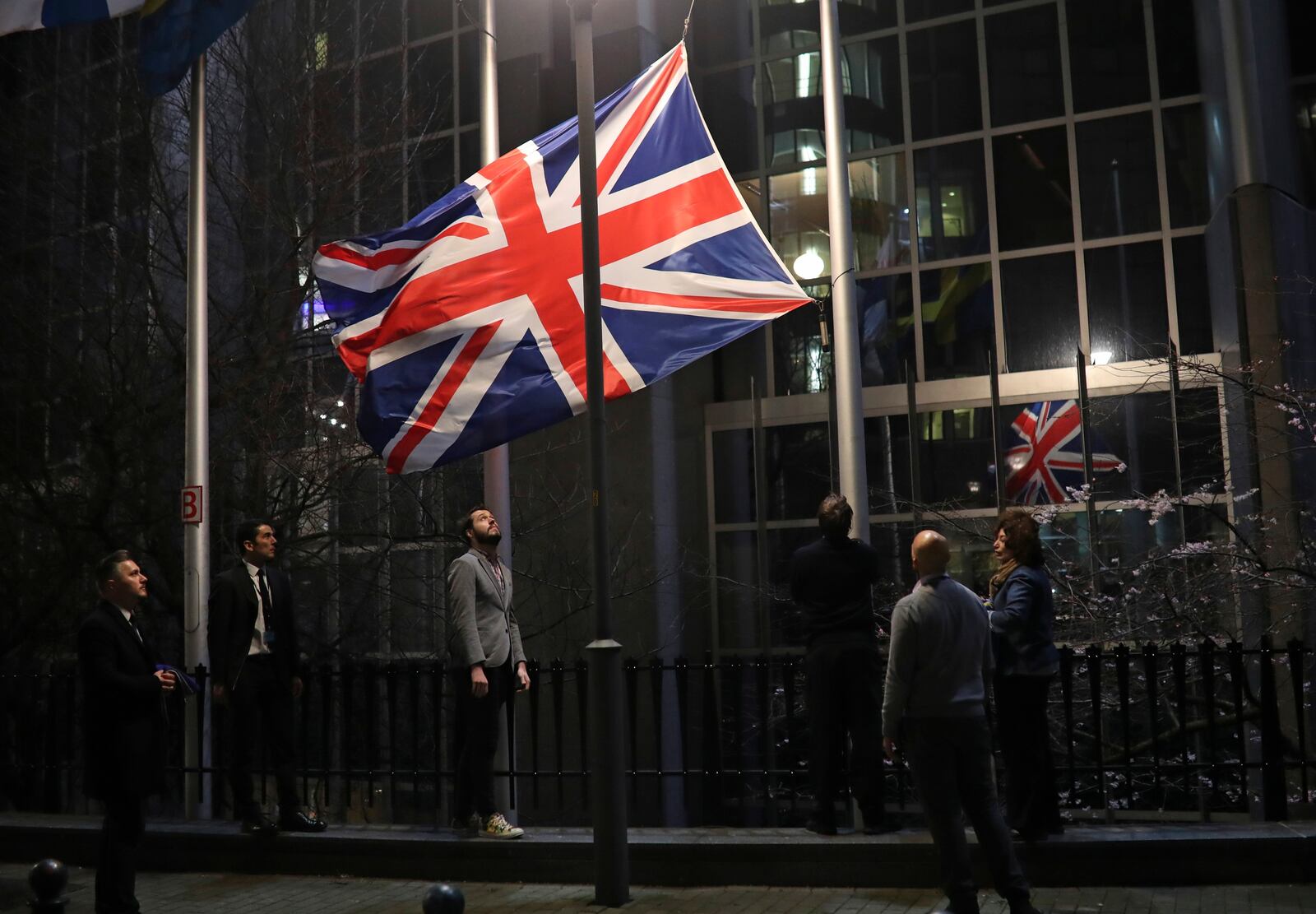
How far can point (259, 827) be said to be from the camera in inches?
354

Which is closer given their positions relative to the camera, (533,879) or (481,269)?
(533,879)

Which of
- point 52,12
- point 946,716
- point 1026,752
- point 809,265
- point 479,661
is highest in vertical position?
point 52,12

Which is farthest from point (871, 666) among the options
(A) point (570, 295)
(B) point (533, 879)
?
(A) point (570, 295)

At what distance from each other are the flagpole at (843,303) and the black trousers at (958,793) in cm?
238

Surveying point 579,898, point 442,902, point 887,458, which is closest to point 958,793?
point 579,898

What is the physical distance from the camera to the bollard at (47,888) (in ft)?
16.5

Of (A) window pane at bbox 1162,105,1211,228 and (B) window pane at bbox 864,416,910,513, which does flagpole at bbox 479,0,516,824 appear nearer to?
(B) window pane at bbox 864,416,910,513

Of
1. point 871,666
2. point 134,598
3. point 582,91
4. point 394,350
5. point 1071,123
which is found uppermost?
point 1071,123

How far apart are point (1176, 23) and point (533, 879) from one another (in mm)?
14215

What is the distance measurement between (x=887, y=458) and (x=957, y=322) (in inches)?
81.1

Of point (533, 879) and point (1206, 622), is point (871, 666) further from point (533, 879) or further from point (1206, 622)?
point (1206, 622)

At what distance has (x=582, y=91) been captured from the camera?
308 inches

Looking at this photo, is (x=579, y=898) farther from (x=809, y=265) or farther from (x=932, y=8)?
(x=932, y=8)

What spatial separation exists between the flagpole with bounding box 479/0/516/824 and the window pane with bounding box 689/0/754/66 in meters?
9.70
